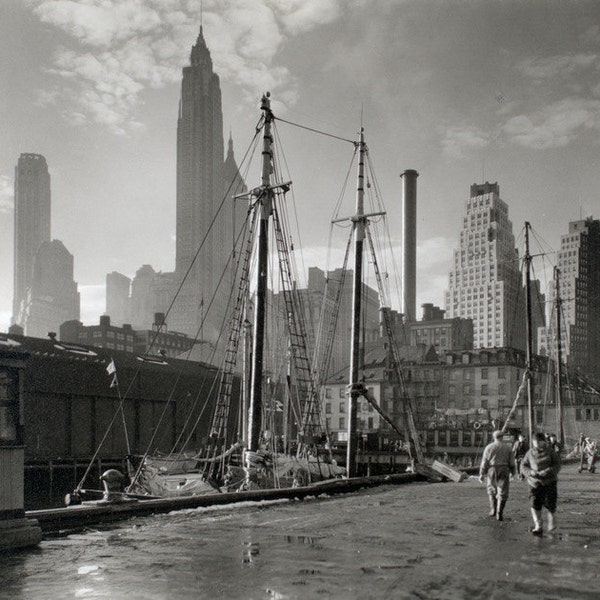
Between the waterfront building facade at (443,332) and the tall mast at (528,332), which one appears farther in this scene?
the waterfront building facade at (443,332)

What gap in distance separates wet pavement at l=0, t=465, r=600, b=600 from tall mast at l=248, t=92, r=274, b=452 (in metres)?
6.76

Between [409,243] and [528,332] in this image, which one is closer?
[528,332]

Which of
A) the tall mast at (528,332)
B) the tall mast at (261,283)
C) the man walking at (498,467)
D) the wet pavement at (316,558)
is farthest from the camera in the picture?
the tall mast at (528,332)

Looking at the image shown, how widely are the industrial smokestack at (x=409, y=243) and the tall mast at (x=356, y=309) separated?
13344 cm

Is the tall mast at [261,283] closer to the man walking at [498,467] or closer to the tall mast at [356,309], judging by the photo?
the tall mast at [356,309]

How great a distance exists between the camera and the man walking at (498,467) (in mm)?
14258

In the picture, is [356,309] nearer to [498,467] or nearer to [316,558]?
[498,467]

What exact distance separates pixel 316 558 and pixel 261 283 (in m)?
15.0

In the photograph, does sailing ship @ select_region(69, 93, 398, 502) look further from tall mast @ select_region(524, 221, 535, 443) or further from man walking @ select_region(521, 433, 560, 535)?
tall mast @ select_region(524, 221, 535, 443)

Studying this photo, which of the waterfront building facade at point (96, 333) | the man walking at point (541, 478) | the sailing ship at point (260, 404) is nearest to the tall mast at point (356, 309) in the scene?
the sailing ship at point (260, 404)

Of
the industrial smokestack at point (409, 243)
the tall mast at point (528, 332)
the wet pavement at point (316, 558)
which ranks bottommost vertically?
the wet pavement at point (316, 558)

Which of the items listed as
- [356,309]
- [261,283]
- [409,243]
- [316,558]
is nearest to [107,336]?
[409,243]

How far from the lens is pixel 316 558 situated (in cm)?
1030

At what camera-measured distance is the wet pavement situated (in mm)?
8359
